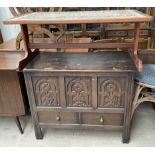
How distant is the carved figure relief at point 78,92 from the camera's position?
4.61ft

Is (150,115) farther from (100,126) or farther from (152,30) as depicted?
(152,30)

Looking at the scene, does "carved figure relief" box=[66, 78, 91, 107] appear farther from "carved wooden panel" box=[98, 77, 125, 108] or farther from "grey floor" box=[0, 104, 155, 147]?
"grey floor" box=[0, 104, 155, 147]

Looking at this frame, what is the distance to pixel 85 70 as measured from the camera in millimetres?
1337

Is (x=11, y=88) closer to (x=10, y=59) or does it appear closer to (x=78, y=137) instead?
(x=10, y=59)

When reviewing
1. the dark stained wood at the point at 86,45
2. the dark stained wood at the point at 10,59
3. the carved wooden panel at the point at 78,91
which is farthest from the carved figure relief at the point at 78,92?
the dark stained wood at the point at 10,59

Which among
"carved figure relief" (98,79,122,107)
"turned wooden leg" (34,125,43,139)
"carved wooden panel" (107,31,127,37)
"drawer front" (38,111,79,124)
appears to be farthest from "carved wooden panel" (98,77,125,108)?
"carved wooden panel" (107,31,127,37)

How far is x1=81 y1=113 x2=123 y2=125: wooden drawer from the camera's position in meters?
1.53

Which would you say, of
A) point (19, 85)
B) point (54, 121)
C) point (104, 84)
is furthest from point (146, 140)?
point (19, 85)

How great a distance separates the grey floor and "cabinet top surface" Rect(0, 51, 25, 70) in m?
0.65

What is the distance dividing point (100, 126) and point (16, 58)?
92cm

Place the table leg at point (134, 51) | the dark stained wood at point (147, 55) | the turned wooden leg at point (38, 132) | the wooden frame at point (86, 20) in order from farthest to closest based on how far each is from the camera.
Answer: the dark stained wood at point (147, 55) < the turned wooden leg at point (38, 132) < the table leg at point (134, 51) < the wooden frame at point (86, 20)

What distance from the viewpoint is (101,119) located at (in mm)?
1536

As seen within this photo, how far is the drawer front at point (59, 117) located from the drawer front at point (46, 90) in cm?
10

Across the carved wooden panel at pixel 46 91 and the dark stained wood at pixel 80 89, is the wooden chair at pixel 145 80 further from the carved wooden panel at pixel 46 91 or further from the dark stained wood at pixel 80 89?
the carved wooden panel at pixel 46 91
